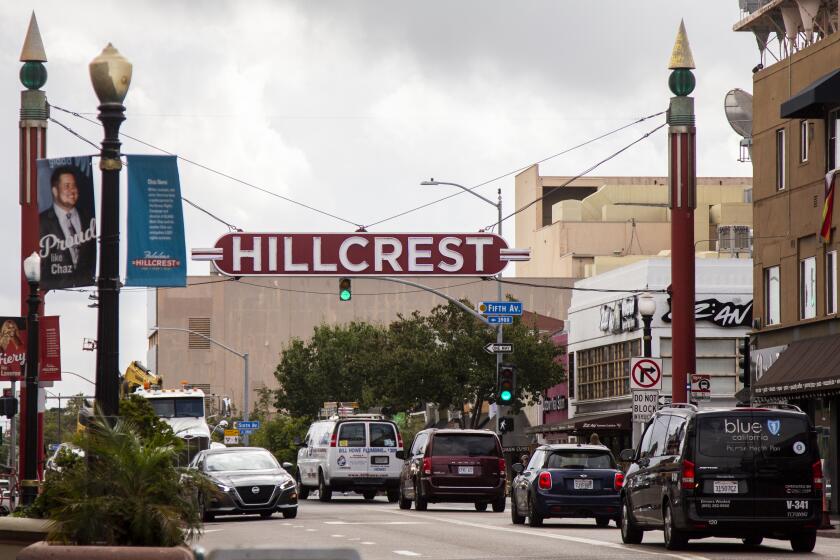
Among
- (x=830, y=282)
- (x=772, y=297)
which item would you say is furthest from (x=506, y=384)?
(x=830, y=282)

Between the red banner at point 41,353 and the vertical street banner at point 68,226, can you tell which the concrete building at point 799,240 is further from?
the vertical street banner at point 68,226

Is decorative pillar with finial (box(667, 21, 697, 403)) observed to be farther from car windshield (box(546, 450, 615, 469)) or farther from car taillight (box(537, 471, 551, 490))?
car taillight (box(537, 471, 551, 490))

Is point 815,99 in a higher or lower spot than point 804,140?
higher

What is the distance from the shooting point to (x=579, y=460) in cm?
2908

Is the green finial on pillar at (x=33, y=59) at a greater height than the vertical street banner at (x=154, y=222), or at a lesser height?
greater

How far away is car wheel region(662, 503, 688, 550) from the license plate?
77 centimetres

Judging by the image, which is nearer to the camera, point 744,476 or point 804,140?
point 744,476

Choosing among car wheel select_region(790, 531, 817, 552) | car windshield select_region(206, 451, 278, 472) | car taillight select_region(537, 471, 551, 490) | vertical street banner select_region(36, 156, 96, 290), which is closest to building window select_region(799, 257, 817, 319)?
car taillight select_region(537, 471, 551, 490)

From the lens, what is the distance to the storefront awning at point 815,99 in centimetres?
3656

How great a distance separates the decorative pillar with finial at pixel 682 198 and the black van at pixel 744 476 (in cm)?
1955

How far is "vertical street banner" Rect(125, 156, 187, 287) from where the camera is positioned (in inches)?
683

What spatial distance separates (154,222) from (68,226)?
1.36 meters

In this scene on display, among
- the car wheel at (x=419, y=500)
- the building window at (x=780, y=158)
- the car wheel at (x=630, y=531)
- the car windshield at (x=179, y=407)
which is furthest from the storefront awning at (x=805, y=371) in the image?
the car windshield at (x=179, y=407)

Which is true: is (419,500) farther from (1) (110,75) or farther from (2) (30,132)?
(1) (110,75)
